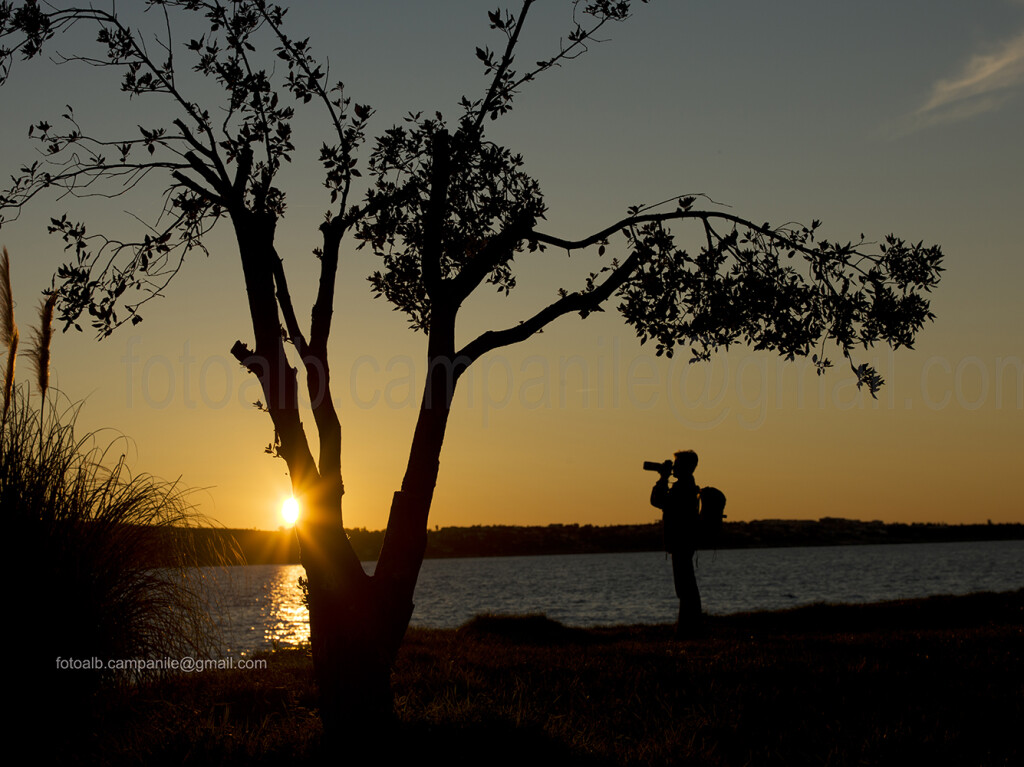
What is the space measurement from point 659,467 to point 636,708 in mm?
9084

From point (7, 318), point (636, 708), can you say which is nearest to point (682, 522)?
point (636, 708)

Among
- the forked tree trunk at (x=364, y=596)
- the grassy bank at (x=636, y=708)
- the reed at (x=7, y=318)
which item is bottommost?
the grassy bank at (x=636, y=708)

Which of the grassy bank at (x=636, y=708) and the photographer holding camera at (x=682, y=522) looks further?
the photographer holding camera at (x=682, y=522)

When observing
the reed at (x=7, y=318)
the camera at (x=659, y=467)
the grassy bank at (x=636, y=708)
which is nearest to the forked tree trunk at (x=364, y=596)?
the grassy bank at (x=636, y=708)

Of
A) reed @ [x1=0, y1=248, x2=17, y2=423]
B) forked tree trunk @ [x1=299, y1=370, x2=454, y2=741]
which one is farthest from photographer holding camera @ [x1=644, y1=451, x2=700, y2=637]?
reed @ [x1=0, y1=248, x2=17, y2=423]

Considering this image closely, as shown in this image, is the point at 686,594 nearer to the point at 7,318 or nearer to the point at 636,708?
the point at 636,708

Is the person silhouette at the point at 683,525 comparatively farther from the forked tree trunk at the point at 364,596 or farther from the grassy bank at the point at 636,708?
the forked tree trunk at the point at 364,596

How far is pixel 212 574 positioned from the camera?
399 inches

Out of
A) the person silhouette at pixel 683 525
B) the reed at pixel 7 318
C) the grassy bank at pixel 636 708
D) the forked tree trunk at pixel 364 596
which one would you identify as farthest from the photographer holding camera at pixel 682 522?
the reed at pixel 7 318

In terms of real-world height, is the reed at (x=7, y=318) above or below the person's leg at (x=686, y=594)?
above

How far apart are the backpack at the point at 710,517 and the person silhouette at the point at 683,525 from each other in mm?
162

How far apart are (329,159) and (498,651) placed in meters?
9.44

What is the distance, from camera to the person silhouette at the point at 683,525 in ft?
63.0

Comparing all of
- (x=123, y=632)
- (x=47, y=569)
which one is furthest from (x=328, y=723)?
(x=47, y=569)
